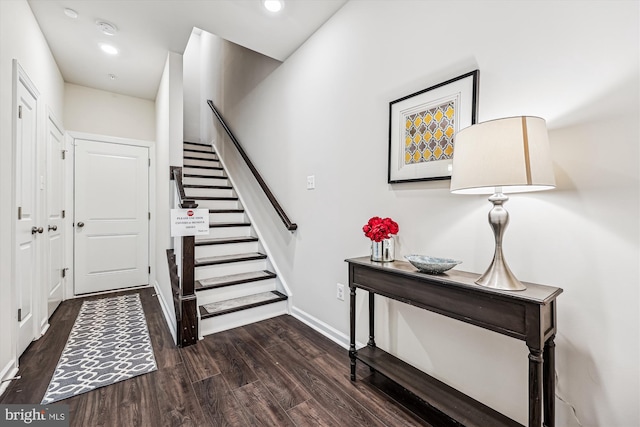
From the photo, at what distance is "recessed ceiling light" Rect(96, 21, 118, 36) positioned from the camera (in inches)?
98.8

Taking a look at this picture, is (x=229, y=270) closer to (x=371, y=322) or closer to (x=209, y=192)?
(x=209, y=192)

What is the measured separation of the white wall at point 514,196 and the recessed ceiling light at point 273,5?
44 centimetres

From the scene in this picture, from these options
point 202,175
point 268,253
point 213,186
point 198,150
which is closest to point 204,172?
point 202,175

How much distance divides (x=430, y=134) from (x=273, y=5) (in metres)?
1.66

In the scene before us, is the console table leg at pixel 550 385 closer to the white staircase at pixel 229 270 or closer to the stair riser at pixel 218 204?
the white staircase at pixel 229 270

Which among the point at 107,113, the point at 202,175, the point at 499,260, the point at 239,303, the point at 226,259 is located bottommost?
the point at 239,303

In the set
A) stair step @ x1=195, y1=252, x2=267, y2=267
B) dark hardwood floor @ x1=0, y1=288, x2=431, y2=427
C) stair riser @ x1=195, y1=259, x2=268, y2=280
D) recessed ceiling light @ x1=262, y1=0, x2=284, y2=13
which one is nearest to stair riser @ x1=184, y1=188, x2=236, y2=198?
stair step @ x1=195, y1=252, x2=267, y2=267

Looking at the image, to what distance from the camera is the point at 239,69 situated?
405 cm

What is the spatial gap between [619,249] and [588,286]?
0.18 m

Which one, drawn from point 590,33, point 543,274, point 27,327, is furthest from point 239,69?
point 543,274

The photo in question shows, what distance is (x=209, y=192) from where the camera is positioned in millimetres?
4137

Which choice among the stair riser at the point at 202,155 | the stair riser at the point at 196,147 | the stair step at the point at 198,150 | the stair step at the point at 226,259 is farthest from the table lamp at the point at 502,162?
the stair riser at the point at 196,147

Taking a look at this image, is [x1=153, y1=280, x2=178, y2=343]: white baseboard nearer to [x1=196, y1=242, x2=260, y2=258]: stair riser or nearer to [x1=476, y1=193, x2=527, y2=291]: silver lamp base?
[x1=196, y1=242, x2=260, y2=258]: stair riser

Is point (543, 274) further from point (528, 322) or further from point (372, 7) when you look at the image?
point (372, 7)
